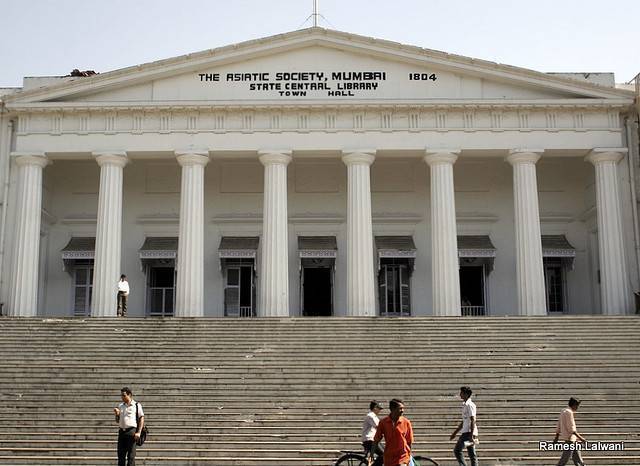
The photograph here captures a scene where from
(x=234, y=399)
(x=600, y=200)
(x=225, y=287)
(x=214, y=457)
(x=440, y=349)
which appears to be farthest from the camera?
(x=225, y=287)

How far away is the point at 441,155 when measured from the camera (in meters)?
28.7

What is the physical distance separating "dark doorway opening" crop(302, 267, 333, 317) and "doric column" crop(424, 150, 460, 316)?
5.33 m

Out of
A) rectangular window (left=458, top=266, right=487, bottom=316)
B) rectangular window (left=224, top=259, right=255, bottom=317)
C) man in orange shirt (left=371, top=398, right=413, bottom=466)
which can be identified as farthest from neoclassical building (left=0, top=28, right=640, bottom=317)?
man in orange shirt (left=371, top=398, right=413, bottom=466)

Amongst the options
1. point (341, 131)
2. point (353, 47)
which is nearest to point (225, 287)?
point (341, 131)

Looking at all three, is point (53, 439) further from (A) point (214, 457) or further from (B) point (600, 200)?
(B) point (600, 200)

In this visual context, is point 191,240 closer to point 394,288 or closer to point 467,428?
point 394,288

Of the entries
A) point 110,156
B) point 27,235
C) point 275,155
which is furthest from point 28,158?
point 275,155

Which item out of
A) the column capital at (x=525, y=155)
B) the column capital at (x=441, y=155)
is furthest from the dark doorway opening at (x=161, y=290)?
the column capital at (x=525, y=155)

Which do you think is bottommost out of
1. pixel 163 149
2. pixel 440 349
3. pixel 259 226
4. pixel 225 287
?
pixel 440 349

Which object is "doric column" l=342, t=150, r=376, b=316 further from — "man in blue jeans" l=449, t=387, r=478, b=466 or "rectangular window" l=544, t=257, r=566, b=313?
"man in blue jeans" l=449, t=387, r=478, b=466

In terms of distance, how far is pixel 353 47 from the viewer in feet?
95.5

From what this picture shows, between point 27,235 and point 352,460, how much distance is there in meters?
18.5

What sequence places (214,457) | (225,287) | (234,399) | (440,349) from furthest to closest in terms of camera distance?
(225,287) < (440,349) < (234,399) < (214,457)

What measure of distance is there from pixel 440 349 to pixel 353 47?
1155cm
